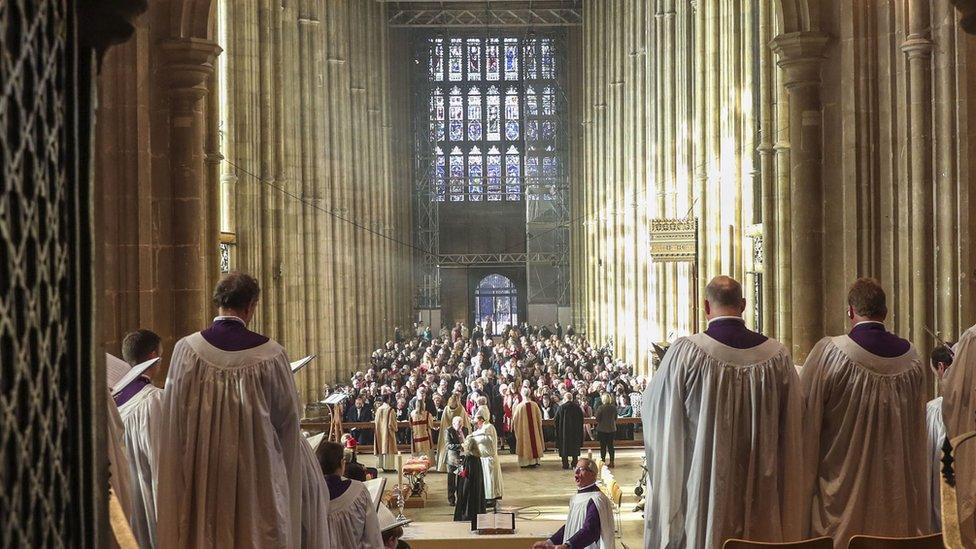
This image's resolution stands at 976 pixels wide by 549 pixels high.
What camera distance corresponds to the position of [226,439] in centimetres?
568

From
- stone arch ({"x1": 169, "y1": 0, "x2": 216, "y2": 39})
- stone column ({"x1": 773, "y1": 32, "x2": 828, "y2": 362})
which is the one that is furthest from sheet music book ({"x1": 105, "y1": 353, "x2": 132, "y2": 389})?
stone column ({"x1": 773, "y1": 32, "x2": 828, "y2": 362})

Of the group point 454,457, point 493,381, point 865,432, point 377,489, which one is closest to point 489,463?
point 454,457

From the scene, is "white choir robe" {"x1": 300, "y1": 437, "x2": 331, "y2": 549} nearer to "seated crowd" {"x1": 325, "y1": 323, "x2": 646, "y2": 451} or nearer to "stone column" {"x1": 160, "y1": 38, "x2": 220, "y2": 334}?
"stone column" {"x1": 160, "y1": 38, "x2": 220, "y2": 334}

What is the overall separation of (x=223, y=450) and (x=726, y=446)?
2.45 meters

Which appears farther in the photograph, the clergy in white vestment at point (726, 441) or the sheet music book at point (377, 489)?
the sheet music book at point (377, 489)

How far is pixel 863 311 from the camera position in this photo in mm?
5703

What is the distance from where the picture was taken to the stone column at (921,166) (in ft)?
34.1

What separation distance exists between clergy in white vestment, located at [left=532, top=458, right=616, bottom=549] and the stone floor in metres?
4.78

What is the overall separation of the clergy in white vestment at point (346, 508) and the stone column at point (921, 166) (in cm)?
587

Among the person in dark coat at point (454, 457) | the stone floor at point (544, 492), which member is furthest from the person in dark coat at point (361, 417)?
the person in dark coat at point (454, 457)

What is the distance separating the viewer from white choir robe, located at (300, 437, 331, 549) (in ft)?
19.7

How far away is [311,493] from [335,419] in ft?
45.5

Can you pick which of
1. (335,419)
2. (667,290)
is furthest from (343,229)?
(335,419)

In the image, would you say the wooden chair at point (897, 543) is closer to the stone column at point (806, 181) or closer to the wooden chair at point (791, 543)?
the wooden chair at point (791, 543)
